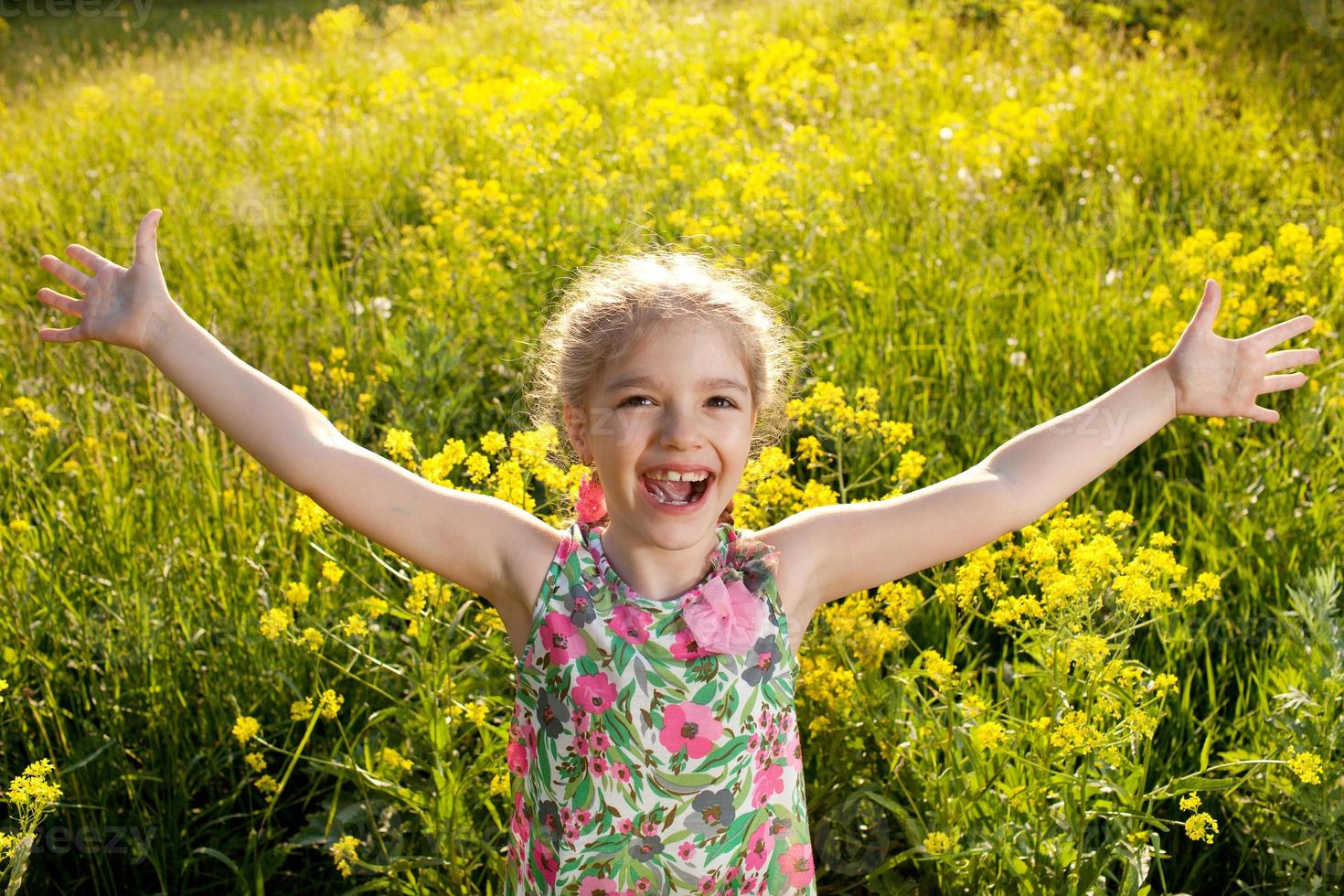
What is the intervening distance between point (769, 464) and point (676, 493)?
2.04ft

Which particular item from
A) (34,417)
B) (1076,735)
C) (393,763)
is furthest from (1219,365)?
(34,417)

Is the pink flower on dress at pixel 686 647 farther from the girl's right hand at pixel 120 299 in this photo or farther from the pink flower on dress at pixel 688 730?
the girl's right hand at pixel 120 299

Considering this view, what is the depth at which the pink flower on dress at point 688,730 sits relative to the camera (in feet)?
4.80

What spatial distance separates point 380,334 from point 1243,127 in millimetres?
3532

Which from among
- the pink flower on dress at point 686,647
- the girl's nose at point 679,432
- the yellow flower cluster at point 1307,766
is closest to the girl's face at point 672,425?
the girl's nose at point 679,432

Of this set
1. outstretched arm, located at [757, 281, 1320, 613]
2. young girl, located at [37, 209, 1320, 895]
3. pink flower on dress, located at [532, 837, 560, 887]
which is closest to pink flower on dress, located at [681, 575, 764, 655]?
young girl, located at [37, 209, 1320, 895]

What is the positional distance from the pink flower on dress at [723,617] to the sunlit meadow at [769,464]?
1.54 feet

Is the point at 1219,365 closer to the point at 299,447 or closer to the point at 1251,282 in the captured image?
the point at 299,447

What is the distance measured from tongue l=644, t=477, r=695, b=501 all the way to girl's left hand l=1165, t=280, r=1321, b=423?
0.69 metres

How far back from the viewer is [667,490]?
1.49 meters

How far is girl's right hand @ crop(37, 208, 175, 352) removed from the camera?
1512mm

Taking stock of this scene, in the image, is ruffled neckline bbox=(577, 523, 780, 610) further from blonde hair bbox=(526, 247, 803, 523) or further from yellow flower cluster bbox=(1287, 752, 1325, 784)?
yellow flower cluster bbox=(1287, 752, 1325, 784)

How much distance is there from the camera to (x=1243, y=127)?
493 cm

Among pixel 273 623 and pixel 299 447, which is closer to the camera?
pixel 299 447
